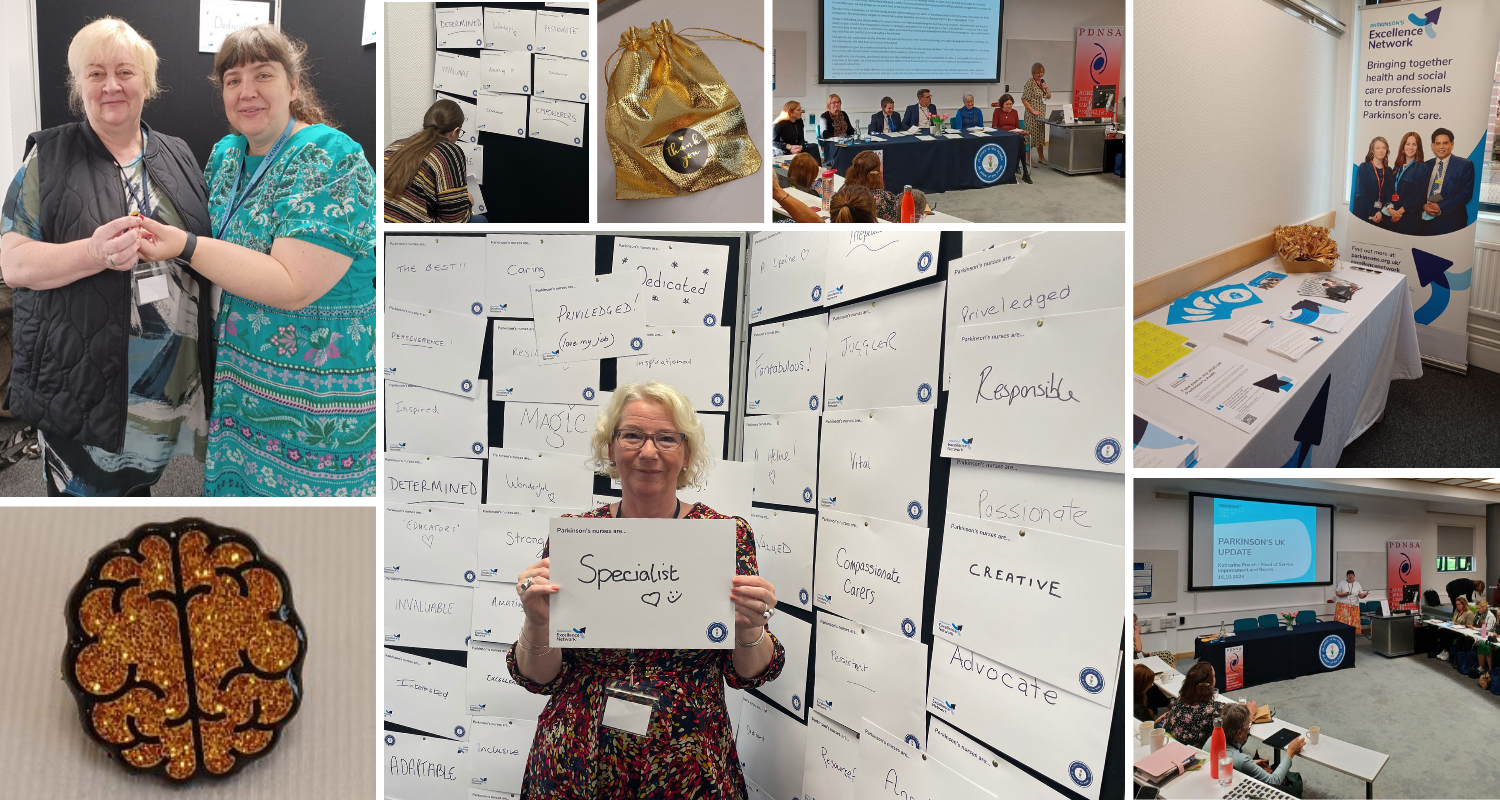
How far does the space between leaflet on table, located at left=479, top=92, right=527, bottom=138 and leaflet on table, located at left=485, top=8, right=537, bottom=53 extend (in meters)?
0.09

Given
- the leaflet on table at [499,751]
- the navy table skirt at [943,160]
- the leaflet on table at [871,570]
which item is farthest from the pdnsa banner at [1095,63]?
the leaflet on table at [499,751]

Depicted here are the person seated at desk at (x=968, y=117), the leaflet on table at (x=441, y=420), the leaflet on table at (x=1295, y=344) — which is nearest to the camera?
the person seated at desk at (x=968, y=117)

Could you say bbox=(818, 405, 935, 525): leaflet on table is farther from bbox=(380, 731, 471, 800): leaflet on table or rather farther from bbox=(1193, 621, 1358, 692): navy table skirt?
bbox=(380, 731, 471, 800): leaflet on table

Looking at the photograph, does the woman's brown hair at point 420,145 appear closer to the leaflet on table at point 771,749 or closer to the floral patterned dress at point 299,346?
the floral patterned dress at point 299,346

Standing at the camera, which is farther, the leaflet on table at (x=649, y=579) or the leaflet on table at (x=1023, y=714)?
the leaflet on table at (x=649, y=579)

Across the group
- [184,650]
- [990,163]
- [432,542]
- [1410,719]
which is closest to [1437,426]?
[1410,719]

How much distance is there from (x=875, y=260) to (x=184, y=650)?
1493mm

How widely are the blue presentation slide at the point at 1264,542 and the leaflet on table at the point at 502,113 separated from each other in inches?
55.9

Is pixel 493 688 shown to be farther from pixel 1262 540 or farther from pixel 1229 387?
pixel 1229 387

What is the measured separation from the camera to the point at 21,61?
1315 millimetres

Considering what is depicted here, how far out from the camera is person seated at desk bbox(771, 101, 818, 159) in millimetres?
1438

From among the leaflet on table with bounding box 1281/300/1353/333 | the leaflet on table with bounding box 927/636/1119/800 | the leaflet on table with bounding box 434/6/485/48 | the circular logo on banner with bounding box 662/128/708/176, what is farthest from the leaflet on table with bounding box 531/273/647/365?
the leaflet on table with bounding box 1281/300/1353/333

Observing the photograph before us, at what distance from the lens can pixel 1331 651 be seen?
1.23 meters

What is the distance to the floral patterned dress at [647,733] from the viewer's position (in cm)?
138
